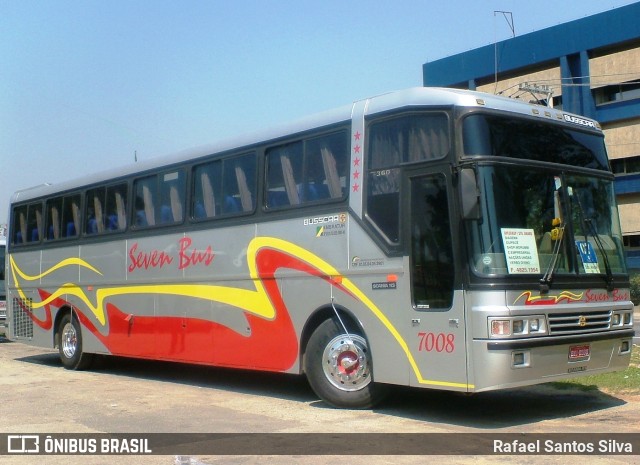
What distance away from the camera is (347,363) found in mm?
10414

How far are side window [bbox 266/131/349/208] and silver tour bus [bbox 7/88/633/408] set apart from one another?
2cm

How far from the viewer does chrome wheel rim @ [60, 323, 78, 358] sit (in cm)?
1664

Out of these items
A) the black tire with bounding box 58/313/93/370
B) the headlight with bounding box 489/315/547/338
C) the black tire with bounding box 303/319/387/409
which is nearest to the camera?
the headlight with bounding box 489/315/547/338

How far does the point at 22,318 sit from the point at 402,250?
11355 mm

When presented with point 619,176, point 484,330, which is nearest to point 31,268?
point 484,330

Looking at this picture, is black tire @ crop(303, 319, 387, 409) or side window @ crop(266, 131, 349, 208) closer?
black tire @ crop(303, 319, 387, 409)

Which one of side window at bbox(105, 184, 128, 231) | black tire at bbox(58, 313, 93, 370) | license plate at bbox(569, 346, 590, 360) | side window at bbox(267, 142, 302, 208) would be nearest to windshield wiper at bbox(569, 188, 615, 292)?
license plate at bbox(569, 346, 590, 360)

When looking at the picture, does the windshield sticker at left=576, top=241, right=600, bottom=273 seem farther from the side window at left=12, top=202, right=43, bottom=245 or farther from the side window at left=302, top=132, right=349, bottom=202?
the side window at left=12, top=202, right=43, bottom=245

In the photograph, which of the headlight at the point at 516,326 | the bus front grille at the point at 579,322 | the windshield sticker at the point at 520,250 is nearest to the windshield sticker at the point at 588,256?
the bus front grille at the point at 579,322

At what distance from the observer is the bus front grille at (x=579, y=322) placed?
9.20 m

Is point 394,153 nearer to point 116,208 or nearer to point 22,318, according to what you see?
point 116,208

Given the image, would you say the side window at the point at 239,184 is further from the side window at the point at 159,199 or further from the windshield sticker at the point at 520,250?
the windshield sticker at the point at 520,250

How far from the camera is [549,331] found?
9.11m

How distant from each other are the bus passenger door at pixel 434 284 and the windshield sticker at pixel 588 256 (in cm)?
163
